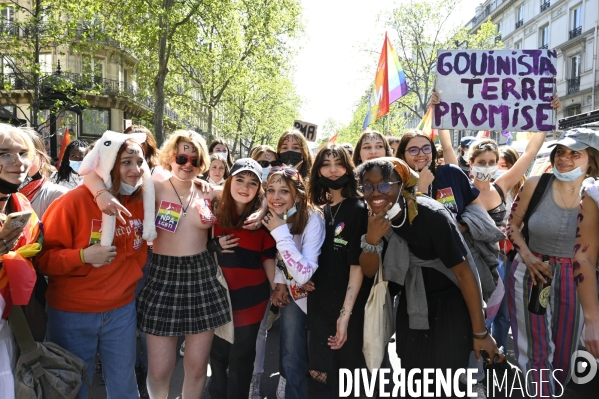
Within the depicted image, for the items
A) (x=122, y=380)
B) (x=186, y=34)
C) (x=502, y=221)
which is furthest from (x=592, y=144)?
(x=186, y=34)

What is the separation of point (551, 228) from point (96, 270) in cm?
313

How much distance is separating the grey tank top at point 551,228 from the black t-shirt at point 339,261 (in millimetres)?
1366

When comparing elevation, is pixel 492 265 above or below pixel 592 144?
below

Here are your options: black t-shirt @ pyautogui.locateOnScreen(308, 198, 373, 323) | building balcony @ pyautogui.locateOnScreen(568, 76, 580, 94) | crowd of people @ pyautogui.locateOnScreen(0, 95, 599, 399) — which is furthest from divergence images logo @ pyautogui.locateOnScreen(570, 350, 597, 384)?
building balcony @ pyautogui.locateOnScreen(568, 76, 580, 94)

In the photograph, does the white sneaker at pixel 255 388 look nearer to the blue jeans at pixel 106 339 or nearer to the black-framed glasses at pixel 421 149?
the blue jeans at pixel 106 339

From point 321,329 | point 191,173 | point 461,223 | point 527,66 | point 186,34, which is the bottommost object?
point 321,329

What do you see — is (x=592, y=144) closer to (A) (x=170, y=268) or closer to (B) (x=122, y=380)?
(A) (x=170, y=268)

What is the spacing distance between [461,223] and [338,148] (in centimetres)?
110

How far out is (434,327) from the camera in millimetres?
2521

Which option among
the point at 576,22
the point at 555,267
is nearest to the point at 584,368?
the point at 555,267

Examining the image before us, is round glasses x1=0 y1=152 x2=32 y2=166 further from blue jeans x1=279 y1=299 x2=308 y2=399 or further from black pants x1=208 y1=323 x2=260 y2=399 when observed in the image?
blue jeans x1=279 y1=299 x2=308 y2=399

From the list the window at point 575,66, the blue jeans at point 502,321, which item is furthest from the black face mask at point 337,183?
the window at point 575,66

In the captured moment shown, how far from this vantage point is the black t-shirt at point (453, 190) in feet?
10.9

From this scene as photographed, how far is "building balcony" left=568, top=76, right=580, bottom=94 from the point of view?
28.1 meters
